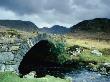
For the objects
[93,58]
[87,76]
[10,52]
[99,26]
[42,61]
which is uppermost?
[99,26]

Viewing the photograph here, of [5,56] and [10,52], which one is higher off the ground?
[10,52]

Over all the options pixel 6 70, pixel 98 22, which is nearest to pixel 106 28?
pixel 98 22

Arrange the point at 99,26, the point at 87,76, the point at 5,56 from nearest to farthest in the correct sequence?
the point at 5,56, the point at 87,76, the point at 99,26

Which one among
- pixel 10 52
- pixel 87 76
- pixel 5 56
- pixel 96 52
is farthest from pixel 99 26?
pixel 5 56

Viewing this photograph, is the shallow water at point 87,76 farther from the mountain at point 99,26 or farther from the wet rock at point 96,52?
the mountain at point 99,26

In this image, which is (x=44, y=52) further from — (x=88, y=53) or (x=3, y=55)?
(x=3, y=55)

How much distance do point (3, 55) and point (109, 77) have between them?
18.0 m

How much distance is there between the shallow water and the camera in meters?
37.9

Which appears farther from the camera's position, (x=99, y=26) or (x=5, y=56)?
(x=99, y=26)

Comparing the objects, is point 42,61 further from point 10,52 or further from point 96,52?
point 10,52

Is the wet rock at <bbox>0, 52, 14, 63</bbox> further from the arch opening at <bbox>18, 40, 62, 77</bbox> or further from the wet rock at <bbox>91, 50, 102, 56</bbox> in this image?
the wet rock at <bbox>91, 50, 102, 56</bbox>

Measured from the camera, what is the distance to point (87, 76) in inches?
1576

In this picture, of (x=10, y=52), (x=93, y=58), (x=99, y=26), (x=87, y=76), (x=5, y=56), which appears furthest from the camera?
(x=99, y=26)

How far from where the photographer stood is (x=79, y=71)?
144 feet
